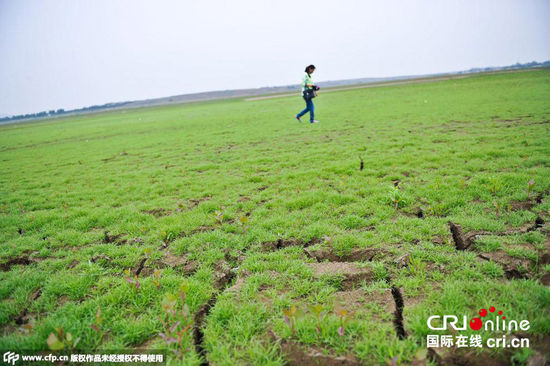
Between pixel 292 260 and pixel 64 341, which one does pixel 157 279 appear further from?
pixel 292 260

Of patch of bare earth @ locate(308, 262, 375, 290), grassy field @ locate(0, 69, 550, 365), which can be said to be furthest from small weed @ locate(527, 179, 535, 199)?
patch of bare earth @ locate(308, 262, 375, 290)

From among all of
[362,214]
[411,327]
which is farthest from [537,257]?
[362,214]

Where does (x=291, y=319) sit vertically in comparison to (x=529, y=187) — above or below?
below

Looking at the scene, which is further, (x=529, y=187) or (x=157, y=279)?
(x=529, y=187)

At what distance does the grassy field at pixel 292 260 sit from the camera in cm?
250

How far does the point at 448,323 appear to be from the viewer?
2.45 m

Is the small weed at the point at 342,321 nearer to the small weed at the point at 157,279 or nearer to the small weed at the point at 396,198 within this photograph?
the small weed at the point at 157,279

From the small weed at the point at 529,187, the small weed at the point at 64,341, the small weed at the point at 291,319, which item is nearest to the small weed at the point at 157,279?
the small weed at the point at 64,341

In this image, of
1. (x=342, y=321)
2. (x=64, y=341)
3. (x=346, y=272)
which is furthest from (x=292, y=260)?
(x=64, y=341)

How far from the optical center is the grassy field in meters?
2.50

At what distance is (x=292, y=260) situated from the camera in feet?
12.3

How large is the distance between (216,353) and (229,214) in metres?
3.03

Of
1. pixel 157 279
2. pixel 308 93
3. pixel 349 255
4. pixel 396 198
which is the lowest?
pixel 349 255

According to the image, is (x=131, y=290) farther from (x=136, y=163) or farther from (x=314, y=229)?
(x=136, y=163)
